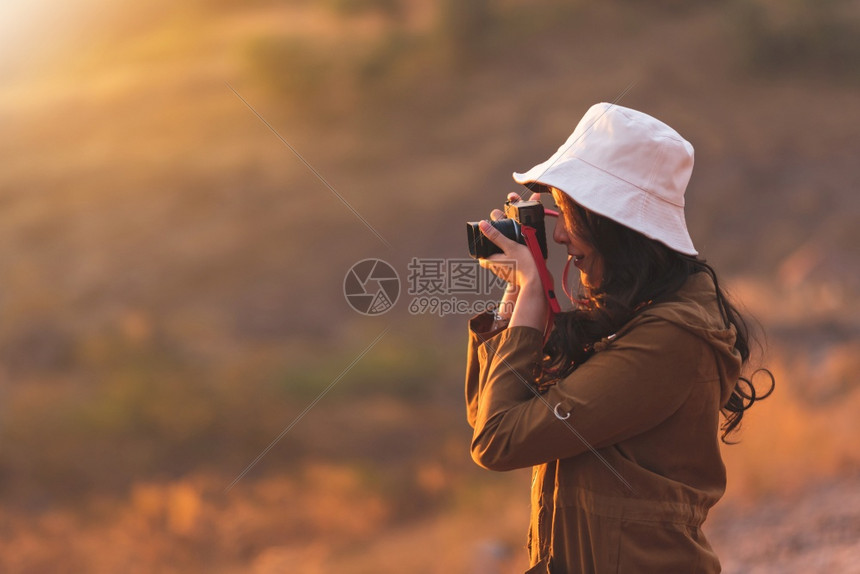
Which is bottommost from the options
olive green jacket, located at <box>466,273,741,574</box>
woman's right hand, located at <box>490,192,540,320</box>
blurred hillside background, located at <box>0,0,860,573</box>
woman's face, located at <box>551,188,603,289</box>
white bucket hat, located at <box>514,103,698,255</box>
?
blurred hillside background, located at <box>0,0,860,573</box>

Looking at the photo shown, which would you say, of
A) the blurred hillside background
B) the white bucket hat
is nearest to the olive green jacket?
the white bucket hat

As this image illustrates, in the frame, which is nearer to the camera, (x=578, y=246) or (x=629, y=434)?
(x=629, y=434)

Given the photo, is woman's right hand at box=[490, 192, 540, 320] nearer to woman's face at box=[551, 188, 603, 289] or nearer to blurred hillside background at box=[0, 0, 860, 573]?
woman's face at box=[551, 188, 603, 289]

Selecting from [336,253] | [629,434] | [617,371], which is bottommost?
[336,253]

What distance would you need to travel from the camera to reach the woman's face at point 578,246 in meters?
→ 1.51

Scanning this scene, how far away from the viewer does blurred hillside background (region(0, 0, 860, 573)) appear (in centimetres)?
564

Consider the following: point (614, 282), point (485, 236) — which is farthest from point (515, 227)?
point (614, 282)

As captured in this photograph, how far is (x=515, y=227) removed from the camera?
1585 mm

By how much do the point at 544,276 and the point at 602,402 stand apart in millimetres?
281

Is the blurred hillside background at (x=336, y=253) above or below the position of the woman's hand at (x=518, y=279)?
below

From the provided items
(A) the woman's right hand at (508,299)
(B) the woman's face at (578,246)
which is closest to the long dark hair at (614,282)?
(B) the woman's face at (578,246)

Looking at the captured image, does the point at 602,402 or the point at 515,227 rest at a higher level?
the point at 515,227

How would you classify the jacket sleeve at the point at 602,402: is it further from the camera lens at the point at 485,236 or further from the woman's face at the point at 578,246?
the camera lens at the point at 485,236

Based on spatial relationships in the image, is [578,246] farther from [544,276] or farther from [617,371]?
[617,371]
